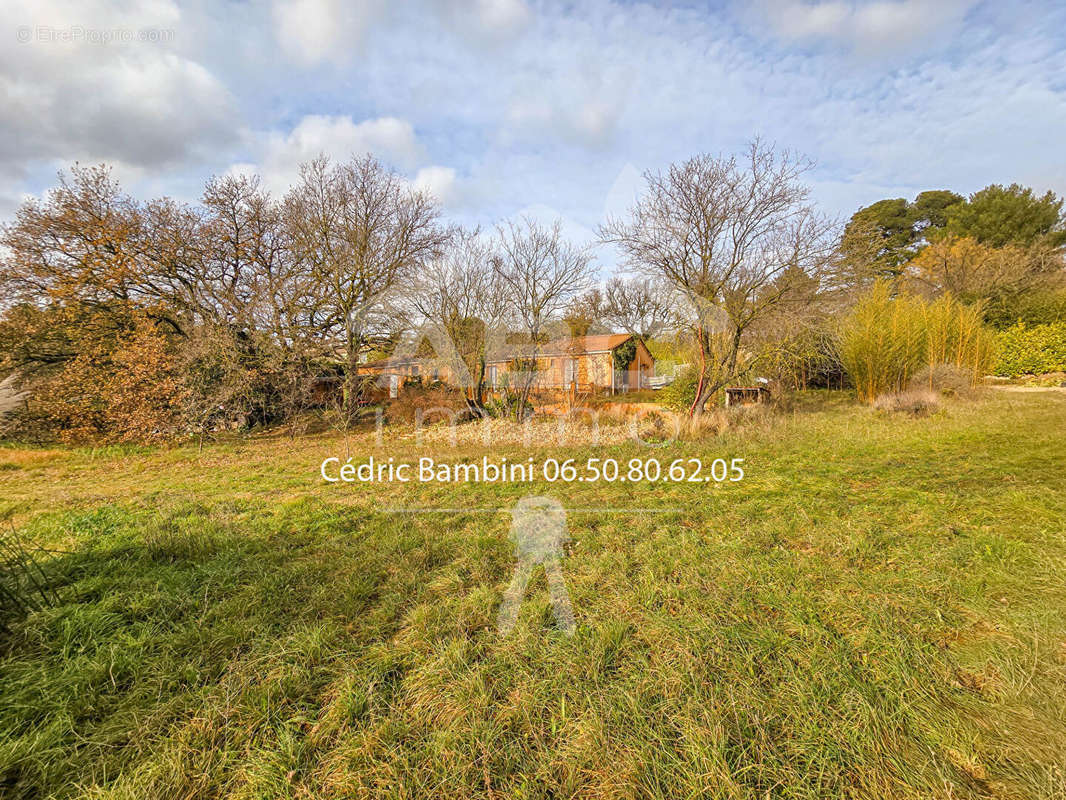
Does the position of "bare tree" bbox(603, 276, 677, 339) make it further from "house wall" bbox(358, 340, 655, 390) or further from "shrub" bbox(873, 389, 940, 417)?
"shrub" bbox(873, 389, 940, 417)

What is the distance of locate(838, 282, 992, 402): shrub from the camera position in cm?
1276

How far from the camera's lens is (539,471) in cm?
652

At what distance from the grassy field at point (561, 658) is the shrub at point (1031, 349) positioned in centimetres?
2147

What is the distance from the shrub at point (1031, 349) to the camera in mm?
16531

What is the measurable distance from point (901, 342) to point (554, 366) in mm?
12114

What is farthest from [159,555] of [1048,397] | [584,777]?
[1048,397]

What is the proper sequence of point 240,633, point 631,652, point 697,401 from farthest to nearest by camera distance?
1. point 697,401
2. point 240,633
3. point 631,652

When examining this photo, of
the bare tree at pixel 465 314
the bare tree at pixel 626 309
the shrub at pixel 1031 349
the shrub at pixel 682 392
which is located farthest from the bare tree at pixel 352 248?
the shrub at pixel 1031 349

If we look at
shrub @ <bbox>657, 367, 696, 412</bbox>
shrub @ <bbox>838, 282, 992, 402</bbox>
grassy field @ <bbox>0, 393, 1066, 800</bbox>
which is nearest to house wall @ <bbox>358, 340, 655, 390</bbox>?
shrub @ <bbox>657, 367, 696, 412</bbox>

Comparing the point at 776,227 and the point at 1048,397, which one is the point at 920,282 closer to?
the point at 1048,397

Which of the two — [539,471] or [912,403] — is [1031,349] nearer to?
[912,403]

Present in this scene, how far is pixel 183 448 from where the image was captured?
30.7ft

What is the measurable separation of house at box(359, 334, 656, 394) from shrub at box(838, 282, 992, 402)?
369 inches

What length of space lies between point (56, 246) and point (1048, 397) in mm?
29648
